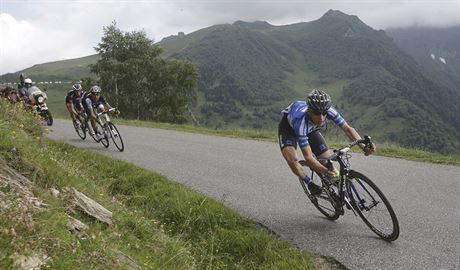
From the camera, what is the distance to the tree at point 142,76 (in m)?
54.7

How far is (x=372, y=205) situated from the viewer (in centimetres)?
647

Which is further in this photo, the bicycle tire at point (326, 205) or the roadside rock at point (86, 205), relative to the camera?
the bicycle tire at point (326, 205)

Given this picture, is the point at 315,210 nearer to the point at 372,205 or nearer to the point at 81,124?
the point at 372,205

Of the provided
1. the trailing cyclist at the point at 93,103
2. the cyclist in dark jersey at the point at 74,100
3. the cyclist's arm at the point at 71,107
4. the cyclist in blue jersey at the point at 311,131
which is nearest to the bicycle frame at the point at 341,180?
the cyclist in blue jersey at the point at 311,131

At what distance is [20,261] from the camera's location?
10.8 feet

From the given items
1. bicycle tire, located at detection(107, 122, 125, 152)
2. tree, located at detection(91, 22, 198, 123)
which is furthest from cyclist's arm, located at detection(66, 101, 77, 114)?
tree, located at detection(91, 22, 198, 123)

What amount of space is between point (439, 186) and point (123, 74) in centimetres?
4976

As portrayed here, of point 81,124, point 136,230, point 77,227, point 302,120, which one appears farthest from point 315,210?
point 81,124

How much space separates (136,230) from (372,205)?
10.9ft

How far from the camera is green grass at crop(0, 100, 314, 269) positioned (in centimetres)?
383

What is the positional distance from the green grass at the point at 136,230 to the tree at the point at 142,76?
150 ft

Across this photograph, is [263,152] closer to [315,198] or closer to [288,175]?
[288,175]

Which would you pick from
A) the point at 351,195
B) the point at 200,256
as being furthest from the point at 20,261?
the point at 351,195

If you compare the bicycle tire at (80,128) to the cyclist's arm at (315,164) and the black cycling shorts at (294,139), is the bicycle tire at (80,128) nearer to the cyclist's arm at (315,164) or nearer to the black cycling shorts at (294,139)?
the black cycling shorts at (294,139)
